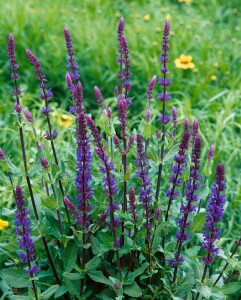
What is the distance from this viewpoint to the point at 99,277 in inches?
85.7

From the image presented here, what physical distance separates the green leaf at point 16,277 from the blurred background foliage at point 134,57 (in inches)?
63.0

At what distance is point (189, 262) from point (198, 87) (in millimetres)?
2431

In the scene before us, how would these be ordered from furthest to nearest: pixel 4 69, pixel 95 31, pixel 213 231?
pixel 95 31 → pixel 4 69 → pixel 213 231

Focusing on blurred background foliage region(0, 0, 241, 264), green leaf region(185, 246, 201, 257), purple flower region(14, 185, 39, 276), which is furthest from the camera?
blurred background foliage region(0, 0, 241, 264)

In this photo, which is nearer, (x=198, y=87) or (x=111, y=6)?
(x=198, y=87)

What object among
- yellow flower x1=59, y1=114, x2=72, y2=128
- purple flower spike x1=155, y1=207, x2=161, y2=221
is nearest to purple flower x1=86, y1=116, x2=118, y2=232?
purple flower spike x1=155, y1=207, x2=161, y2=221

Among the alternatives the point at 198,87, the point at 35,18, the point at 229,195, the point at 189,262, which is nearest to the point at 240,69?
the point at 198,87

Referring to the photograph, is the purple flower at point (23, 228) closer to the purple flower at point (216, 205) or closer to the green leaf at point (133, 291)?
the green leaf at point (133, 291)

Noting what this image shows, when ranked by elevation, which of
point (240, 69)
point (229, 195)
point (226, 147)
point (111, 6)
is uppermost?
point (111, 6)

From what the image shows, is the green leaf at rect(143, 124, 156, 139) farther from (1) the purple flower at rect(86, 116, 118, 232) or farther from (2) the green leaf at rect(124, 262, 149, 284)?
(2) the green leaf at rect(124, 262, 149, 284)

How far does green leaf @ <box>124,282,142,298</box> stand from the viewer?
214 centimetres

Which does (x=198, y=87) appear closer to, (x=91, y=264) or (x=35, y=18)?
(x=35, y=18)

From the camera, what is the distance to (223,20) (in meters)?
6.23

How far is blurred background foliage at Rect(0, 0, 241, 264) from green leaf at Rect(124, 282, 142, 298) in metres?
1.69
